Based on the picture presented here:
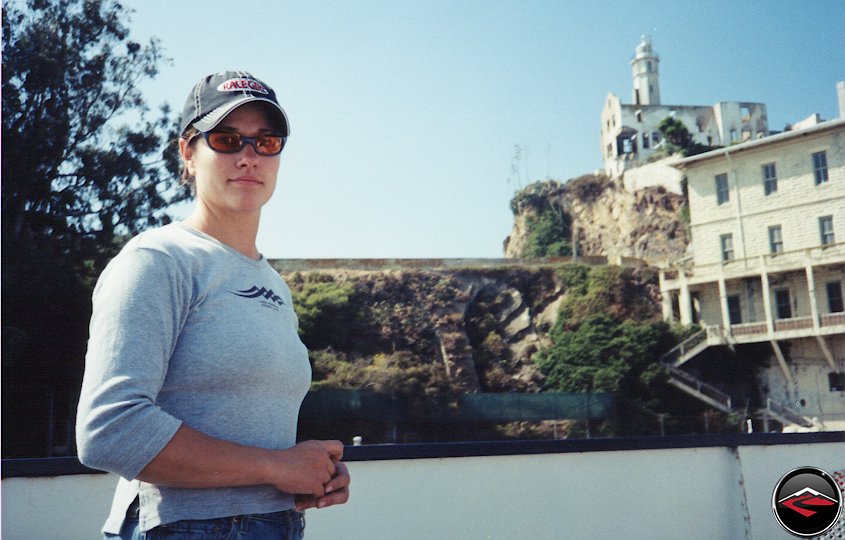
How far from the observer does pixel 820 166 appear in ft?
98.9

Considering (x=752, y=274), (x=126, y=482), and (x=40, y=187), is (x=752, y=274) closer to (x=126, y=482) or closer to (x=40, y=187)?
(x=40, y=187)

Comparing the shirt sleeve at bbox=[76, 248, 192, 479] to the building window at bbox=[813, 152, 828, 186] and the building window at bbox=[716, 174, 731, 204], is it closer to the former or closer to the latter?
the building window at bbox=[813, 152, 828, 186]

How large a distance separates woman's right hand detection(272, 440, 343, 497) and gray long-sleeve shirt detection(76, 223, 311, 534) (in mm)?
42

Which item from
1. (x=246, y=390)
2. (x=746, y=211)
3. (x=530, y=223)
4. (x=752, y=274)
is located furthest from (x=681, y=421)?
(x=246, y=390)

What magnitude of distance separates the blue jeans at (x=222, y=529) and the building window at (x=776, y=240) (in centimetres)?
3178

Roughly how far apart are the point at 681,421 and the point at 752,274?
233 inches

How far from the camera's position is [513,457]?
352 centimetres

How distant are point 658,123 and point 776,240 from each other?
66.9ft

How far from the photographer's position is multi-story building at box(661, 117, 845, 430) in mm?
28438

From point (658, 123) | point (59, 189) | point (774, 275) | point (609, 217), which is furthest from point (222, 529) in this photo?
point (658, 123)

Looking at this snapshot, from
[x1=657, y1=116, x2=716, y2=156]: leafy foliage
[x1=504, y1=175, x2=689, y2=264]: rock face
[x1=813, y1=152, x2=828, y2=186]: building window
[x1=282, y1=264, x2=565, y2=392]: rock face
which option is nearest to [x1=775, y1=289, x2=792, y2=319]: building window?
[x1=813, y1=152, x2=828, y2=186]: building window

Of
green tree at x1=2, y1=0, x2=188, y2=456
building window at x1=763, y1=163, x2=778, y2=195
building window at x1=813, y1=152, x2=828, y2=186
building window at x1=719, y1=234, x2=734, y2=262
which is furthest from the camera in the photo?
building window at x1=719, y1=234, x2=734, y2=262

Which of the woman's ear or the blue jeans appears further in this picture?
A: the woman's ear

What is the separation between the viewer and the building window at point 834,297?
28.5 m
